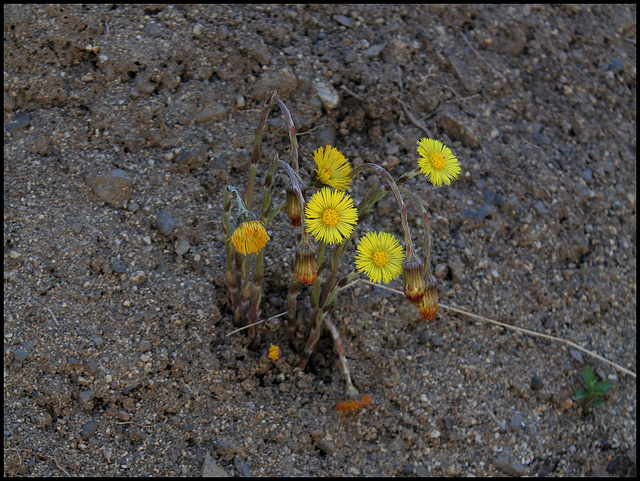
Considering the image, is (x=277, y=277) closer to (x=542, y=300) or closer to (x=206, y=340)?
(x=206, y=340)

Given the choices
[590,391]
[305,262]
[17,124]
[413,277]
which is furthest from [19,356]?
[590,391]

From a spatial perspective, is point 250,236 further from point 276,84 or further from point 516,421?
point 516,421

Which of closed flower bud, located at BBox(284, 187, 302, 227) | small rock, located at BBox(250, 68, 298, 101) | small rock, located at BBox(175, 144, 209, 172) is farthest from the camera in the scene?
small rock, located at BBox(250, 68, 298, 101)

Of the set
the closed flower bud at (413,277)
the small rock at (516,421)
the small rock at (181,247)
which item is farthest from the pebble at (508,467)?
the small rock at (181,247)

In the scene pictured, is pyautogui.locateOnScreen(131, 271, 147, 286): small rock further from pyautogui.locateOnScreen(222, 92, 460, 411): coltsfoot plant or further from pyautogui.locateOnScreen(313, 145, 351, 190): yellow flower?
pyautogui.locateOnScreen(313, 145, 351, 190): yellow flower

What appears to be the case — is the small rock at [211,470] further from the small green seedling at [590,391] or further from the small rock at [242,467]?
the small green seedling at [590,391]

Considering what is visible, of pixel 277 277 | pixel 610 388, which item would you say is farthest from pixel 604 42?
pixel 277 277

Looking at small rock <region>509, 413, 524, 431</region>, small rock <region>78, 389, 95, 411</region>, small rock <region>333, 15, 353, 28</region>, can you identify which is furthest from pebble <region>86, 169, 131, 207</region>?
small rock <region>509, 413, 524, 431</region>
